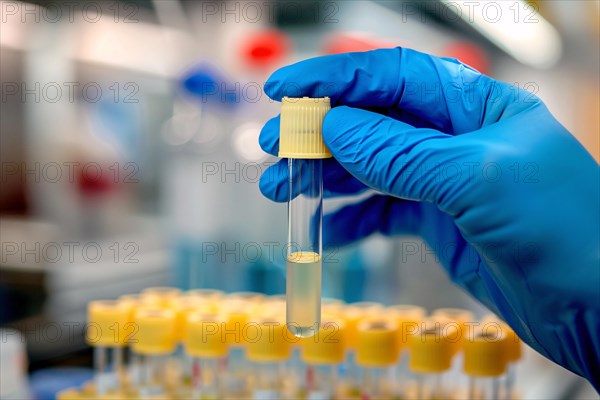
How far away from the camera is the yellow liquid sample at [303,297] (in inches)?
35.2

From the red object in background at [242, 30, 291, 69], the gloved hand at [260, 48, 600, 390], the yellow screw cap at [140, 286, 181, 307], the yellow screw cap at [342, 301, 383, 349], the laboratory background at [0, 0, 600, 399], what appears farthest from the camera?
the red object in background at [242, 30, 291, 69]

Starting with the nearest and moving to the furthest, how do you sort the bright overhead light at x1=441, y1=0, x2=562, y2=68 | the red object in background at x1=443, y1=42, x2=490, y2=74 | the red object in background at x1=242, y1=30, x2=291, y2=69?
the bright overhead light at x1=441, y1=0, x2=562, y2=68 < the red object in background at x1=242, y1=30, x2=291, y2=69 < the red object in background at x1=443, y1=42, x2=490, y2=74

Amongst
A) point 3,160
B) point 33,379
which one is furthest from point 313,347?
point 3,160

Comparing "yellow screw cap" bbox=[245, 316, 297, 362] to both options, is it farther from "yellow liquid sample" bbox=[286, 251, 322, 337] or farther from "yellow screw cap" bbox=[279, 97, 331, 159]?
"yellow screw cap" bbox=[279, 97, 331, 159]

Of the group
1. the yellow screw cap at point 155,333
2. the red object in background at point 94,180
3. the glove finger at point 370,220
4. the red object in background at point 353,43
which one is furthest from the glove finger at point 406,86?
the red object in background at point 94,180

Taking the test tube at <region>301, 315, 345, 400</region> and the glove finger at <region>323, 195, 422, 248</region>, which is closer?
the test tube at <region>301, 315, 345, 400</region>

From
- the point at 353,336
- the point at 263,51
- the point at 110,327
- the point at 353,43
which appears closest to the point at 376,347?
the point at 353,336

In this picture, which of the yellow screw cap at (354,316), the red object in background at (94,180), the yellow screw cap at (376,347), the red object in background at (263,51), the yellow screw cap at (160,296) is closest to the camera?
the yellow screw cap at (376,347)

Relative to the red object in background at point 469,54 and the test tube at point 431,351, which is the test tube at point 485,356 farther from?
the red object in background at point 469,54

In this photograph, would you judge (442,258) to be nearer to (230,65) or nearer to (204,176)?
(204,176)

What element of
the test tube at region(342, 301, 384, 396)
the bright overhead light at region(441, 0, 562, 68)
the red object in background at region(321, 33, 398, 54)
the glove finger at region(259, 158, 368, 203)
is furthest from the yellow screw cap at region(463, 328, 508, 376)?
the red object in background at region(321, 33, 398, 54)

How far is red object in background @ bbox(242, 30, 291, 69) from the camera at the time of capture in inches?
103

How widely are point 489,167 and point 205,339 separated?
1.87ft

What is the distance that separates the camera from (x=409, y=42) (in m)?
3.10
